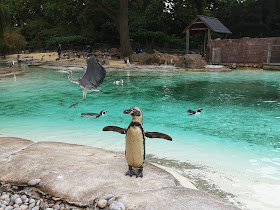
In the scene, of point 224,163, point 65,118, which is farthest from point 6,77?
point 224,163

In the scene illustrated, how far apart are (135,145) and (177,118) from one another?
5.21 metres

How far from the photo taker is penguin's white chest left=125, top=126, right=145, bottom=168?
3.35m

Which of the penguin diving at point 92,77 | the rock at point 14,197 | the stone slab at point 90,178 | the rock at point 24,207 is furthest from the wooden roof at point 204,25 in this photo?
the rock at point 24,207

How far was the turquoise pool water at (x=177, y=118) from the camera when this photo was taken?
18.1 feet

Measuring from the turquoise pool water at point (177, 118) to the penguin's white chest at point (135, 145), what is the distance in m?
1.97

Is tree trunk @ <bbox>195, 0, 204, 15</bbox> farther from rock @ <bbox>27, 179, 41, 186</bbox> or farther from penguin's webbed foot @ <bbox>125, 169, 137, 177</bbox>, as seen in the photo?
rock @ <bbox>27, 179, 41, 186</bbox>

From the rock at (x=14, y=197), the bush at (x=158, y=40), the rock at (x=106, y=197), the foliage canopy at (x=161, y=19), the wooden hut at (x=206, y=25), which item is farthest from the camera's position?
the bush at (x=158, y=40)

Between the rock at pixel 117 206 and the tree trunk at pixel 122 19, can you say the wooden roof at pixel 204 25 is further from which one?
the rock at pixel 117 206

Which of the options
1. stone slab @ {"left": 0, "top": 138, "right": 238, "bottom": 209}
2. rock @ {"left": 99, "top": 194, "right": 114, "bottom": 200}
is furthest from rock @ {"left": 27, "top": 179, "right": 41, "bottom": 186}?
rock @ {"left": 99, "top": 194, "right": 114, "bottom": 200}

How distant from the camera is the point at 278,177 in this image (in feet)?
14.8

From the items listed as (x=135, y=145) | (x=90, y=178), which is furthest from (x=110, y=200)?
(x=135, y=145)

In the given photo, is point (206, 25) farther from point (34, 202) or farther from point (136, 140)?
point (34, 202)

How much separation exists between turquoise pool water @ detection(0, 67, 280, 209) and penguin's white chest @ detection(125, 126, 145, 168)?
197 centimetres

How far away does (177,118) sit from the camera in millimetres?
→ 8438
